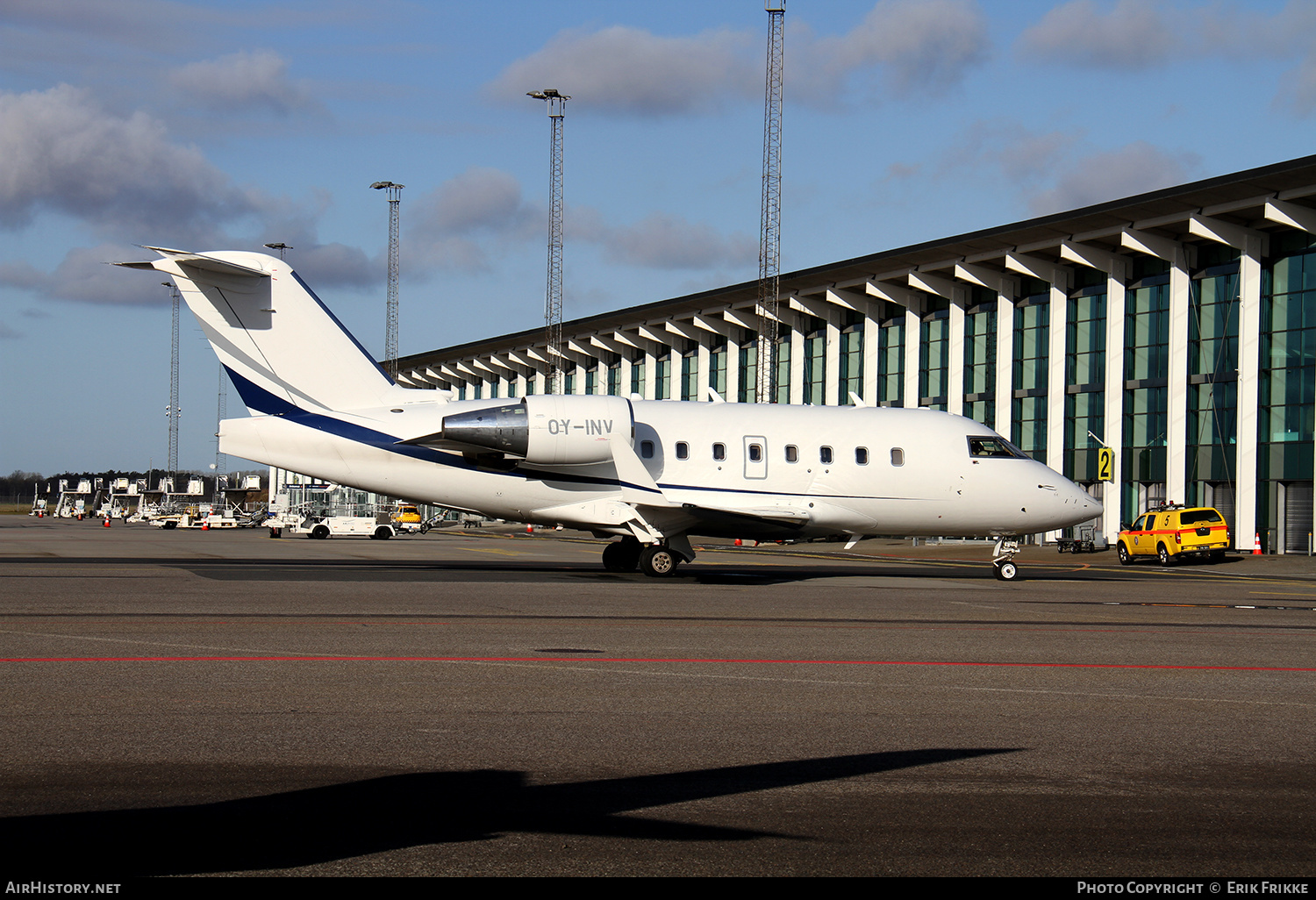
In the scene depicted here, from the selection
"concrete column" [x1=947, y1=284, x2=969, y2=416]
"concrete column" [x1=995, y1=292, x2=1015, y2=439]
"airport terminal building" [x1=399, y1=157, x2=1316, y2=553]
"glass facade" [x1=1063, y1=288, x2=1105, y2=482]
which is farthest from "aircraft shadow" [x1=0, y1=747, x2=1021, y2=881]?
"concrete column" [x1=947, y1=284, x2=969, y2=416]

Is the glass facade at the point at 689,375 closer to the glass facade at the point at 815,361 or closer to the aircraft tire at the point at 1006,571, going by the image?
the glass facade at the point at 815,361

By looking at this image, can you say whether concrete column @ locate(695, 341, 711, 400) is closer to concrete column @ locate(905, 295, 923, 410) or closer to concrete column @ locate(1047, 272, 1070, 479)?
concrete column @ locate(905, 295, 923, 410)

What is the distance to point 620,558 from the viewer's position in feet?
85.9

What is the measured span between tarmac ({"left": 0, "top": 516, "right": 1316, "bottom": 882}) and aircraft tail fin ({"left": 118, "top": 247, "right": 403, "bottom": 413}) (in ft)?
25.7

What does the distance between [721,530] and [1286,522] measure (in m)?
30.7

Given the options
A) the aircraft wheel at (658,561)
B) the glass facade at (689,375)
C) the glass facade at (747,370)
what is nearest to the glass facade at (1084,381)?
the glass facade at (747,370)

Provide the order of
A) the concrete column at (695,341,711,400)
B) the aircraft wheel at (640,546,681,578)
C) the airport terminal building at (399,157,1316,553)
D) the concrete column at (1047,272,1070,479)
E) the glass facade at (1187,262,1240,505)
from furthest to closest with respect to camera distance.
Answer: the concrete column at (695,341,711,400)
the concrete column at (1047,272,1070,479)
the glass facade at (1187,262,1240,505)
the airport terminal building at (399,157,1316,553)
the aircraft wheel at (640,546,681,578)

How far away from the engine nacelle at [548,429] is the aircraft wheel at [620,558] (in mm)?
3116

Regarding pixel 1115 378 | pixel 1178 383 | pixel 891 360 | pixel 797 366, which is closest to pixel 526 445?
pixel 1178 383

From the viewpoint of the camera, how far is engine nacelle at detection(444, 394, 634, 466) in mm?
23250

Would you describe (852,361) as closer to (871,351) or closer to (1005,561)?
(871,351)

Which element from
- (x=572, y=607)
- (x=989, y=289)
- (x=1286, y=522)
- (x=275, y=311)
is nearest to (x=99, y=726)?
(x=572, y=607)

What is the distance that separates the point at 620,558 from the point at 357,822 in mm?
20722

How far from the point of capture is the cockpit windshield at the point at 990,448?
26469 millimetres
